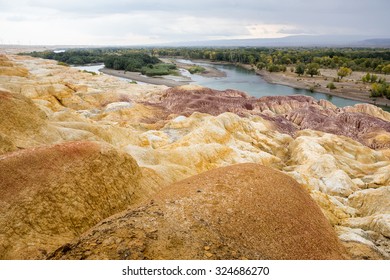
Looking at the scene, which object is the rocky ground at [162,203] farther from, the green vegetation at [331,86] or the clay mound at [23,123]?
the green vegetation at [331,86]

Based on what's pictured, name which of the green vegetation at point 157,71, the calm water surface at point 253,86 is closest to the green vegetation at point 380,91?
the calm water surface at point 253,86

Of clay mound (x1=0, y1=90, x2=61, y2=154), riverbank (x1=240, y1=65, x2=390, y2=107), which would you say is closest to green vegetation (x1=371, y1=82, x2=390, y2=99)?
riverbank (x1=240, y1=65, x2=390, y2=107)

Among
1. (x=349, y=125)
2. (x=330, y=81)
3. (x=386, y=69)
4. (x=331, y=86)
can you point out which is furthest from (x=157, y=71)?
(x=386, y=69)

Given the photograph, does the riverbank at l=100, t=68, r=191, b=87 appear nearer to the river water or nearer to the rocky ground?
the river water

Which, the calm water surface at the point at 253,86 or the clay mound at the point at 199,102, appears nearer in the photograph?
the clay mound at the point at 199,102

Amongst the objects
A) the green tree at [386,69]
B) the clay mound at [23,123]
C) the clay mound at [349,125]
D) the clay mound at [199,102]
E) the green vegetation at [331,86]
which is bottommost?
the clay mound at [349,125]
